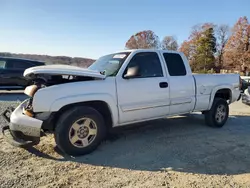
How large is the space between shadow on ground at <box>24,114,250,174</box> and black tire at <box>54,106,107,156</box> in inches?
5.2

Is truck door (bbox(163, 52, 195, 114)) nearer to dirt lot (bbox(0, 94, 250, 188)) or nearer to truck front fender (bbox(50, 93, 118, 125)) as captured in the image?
dirt lot (bbox(0, 94, 250, 188))

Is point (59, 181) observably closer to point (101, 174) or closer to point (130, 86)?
point (101, 174)

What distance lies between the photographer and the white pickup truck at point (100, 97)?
3.74 metres

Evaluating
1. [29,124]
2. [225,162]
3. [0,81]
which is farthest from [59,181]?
[0,81]

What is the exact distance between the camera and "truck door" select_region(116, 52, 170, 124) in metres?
4.32

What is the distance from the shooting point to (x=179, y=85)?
5129mm

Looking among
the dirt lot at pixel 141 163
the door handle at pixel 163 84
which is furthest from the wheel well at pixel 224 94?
the door handle at pixel 163 84

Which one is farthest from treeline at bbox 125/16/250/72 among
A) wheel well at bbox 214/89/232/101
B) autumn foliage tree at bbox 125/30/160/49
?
wheel well at bbox 214/89/232/101

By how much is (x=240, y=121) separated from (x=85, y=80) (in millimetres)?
4949

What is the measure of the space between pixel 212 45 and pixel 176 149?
51.5 metres

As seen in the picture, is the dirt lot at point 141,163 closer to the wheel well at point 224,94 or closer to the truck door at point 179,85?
the truck door at point 179,85

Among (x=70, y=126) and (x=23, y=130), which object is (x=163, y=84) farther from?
(x=23, y=130)

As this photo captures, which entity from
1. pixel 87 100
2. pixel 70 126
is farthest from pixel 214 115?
pixel 70 126

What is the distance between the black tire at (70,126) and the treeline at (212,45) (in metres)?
43.5
